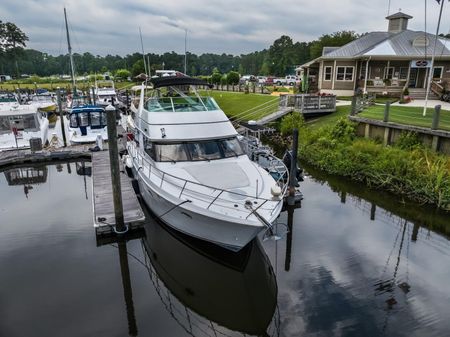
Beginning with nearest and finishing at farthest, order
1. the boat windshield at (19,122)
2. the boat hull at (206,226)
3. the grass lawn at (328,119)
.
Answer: the boat hull at (206,226) < the boat windshield at (19,122) < the grass lawn at (328,119)

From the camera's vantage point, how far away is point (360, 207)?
40.1ft

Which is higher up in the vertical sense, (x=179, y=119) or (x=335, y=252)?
(x=179, y=119)

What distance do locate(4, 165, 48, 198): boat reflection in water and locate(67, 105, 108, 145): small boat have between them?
3.32 meters

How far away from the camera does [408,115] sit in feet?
61.3

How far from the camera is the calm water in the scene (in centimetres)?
664

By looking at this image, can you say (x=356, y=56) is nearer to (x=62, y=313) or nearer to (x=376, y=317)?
(x=376, y=317)

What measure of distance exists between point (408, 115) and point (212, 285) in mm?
16201

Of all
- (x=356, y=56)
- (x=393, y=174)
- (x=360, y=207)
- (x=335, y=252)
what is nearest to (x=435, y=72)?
(x=356, y=56)

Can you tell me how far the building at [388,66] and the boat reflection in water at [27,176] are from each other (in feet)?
79.7

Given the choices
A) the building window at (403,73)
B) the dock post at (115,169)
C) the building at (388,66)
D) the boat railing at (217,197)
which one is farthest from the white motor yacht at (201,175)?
the building window at (403,73)

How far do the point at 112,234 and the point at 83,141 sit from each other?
11.7 m

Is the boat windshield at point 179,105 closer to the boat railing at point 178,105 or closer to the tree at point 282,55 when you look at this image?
the boat railing at point 178,105

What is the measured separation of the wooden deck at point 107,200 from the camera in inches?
395

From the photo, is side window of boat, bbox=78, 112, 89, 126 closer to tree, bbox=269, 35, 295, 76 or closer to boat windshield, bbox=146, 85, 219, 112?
boat windshield, bbox=146, 85, 219, 112
